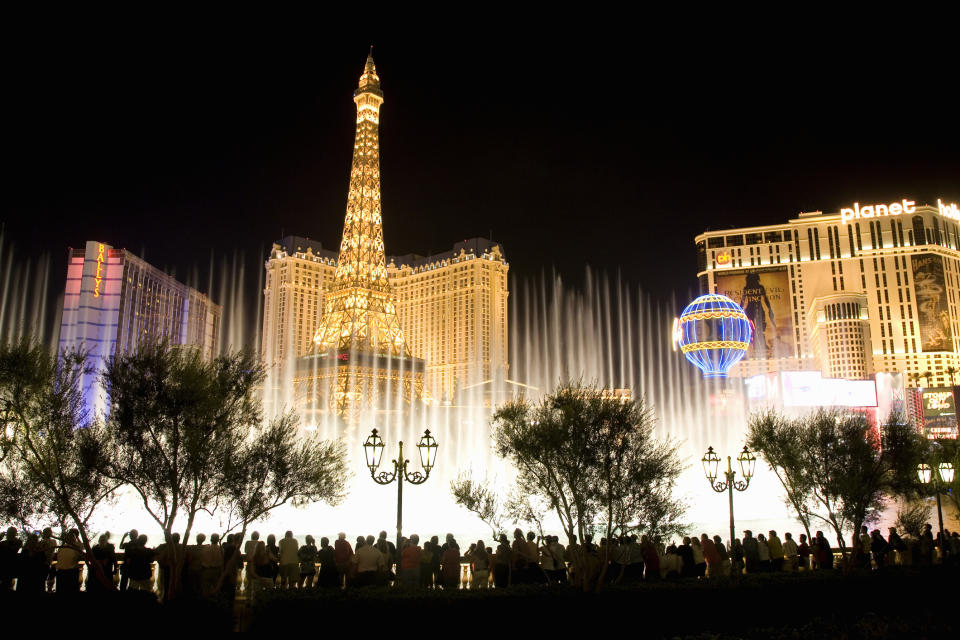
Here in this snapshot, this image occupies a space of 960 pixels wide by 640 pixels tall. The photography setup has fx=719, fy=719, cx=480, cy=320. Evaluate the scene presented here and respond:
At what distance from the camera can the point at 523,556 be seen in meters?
11.3

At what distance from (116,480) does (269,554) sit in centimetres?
256

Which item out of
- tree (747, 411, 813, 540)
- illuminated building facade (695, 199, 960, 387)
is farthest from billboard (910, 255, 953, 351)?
tree (747, 411, 813, 540)

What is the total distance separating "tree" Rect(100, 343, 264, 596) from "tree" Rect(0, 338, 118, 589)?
42 cm

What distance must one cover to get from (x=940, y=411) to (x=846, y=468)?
131 feet

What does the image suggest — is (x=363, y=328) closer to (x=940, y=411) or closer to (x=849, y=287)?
(x=940, y=411)

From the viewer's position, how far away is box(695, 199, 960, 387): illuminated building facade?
9131cm

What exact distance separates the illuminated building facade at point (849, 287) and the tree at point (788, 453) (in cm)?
8063

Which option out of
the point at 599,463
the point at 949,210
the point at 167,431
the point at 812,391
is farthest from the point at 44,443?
the point at 949,210

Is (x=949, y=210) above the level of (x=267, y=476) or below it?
above

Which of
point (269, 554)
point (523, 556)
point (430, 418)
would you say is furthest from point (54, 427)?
point (430, 418)

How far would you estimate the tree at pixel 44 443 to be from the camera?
406 inches

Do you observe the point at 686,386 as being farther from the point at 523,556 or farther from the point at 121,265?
the point at 523,556

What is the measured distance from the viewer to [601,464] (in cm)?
1109

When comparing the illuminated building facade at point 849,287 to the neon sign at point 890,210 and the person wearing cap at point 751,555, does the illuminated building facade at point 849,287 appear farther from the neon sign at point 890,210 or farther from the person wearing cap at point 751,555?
the person wearing cap at point 751,555
